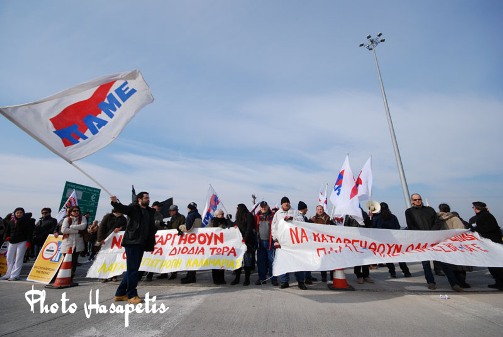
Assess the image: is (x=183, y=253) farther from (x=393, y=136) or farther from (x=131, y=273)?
(x=393, y=136)

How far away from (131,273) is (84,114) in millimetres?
2952

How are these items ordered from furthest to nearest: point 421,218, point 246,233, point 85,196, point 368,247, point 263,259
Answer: point 85,196
point 263,259
point 246,233
point 421,218
point 368,247

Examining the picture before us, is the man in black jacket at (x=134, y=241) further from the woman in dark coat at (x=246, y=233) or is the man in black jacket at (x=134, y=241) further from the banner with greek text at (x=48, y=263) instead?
the banner with greek text at (x=48, y=263)

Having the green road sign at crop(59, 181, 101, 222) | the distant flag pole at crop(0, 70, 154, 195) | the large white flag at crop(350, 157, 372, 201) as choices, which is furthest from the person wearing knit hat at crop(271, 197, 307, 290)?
the green road sign at crop(59, 181, 101, 222)

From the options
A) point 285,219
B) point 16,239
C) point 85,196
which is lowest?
point 16,239

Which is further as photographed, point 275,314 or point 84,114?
point 84,114

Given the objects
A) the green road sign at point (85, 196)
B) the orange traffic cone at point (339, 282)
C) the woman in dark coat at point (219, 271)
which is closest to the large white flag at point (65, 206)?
the green road sign at point (85, 196)

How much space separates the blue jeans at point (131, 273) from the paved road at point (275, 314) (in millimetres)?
318

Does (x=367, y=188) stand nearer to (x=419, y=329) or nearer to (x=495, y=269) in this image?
(x=495, y=269)

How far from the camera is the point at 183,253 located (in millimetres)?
6895

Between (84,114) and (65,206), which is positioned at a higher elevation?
(84,114)

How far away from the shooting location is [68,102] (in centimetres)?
497

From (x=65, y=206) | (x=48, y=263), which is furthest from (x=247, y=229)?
(x=65, y=206)

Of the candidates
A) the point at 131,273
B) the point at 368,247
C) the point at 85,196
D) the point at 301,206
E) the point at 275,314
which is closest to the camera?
the point at 275,314
